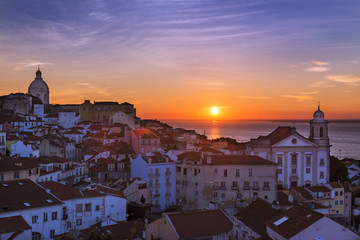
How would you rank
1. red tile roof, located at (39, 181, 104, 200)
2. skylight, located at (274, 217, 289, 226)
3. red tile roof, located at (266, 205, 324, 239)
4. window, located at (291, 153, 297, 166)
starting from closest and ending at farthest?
red tile roof, located at (266, 205, 324, 239)
skylight, located at (274, 217, 289, 226)
red tile roof, located at (39, 181, 104, 200)
window, located at (291, 153, 297, 166)

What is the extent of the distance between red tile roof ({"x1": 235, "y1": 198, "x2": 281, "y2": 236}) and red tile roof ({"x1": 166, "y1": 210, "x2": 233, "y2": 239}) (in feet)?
3.37

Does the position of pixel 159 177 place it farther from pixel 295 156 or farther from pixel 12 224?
pixel 295 156

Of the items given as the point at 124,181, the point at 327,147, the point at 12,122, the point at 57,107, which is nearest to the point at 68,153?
the point at 12,122

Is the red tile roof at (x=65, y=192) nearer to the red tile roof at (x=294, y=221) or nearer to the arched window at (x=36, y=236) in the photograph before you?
the arched window at (x=36, y=236)

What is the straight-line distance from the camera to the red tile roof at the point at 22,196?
24.2 m

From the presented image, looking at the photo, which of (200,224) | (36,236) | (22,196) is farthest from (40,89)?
Result: (200,224)

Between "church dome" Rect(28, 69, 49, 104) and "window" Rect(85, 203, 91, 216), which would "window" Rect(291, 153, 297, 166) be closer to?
"window" Rect(85, 203, 91, 216)

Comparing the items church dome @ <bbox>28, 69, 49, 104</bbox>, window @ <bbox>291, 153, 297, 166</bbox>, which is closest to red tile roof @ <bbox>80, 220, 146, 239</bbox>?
window @ <bbox>291, 153, 297, 166</bbox>

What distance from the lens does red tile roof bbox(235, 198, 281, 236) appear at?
21497 millimetres

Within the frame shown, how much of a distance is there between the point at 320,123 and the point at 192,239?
1561 inches

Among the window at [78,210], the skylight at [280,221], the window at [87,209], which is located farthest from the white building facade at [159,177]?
the skylight at [280,221]

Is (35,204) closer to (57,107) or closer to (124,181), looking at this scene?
(124,181)

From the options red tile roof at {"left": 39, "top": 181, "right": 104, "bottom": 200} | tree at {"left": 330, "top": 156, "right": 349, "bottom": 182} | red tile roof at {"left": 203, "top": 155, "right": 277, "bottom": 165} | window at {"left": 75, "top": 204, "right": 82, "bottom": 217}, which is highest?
red tile roof at {"left": 203, "top": 155, "right": 277, "bottom": 165}

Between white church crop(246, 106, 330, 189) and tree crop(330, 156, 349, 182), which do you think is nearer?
white church crop(246, 106, 330, 189)
